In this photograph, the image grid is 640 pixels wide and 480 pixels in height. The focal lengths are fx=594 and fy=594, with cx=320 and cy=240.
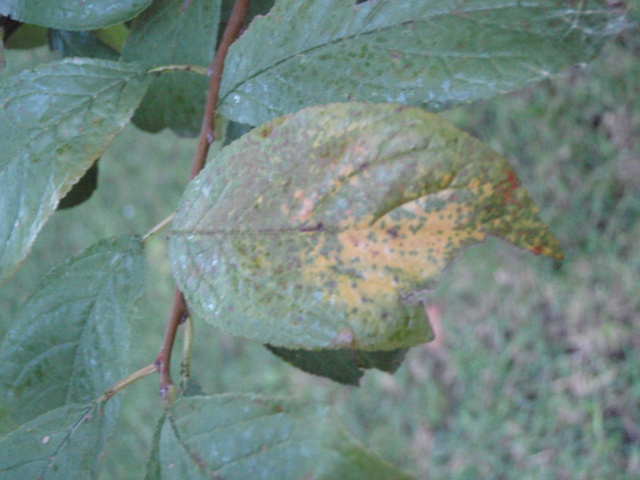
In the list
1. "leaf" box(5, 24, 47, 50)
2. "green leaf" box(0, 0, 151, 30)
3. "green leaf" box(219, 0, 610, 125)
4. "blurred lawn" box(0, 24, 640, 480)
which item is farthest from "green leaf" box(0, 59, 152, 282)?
"blurred lawn" box(0, 24, 640, 480)

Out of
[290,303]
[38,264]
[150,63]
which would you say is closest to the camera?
[290,303]

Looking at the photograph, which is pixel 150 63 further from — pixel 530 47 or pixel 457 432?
pixel 457 432

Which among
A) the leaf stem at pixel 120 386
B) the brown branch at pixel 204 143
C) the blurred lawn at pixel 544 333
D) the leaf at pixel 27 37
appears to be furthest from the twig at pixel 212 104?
the blurred lawn at pixel 544 333

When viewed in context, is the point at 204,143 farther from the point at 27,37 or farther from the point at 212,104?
the point at 27,37

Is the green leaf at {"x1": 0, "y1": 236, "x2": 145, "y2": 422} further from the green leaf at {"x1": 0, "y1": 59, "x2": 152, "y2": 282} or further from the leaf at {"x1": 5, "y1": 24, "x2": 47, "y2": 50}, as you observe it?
the leaf at {"x1": 5, "y1": 24, "x2": 47, "y2": 50}

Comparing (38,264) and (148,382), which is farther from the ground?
(38,264)

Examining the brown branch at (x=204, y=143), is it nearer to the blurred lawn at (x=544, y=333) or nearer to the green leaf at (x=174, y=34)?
the green leaf at (x=174, y=34)

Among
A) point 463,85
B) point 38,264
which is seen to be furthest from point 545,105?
point 38,264
